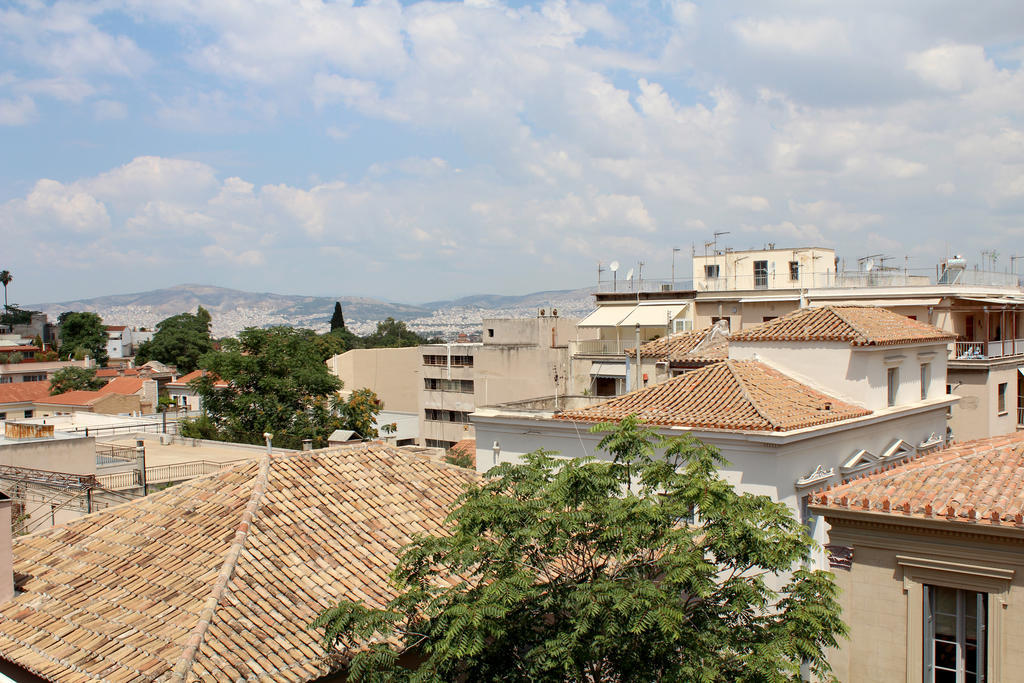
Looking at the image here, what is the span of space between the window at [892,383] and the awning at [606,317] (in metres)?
23.9

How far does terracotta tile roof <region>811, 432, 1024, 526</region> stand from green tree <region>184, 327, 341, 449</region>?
1397 inches

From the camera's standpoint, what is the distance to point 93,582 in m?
12.1

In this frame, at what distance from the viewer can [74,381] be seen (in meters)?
77.1

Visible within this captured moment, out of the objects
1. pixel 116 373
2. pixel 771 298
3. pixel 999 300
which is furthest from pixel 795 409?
pixel 116 373

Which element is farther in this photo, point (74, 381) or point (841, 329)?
point (74, 381)

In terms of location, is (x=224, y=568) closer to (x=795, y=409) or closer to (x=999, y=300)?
(x=795, y=409)

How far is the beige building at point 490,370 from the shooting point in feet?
185

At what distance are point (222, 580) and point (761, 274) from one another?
41.2 metres

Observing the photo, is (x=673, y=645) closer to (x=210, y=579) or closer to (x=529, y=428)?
(x=210, y=579)

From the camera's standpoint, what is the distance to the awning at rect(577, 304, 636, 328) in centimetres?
4734

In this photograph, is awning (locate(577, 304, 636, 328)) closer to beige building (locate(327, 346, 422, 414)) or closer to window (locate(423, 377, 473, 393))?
window (locate(423, 377, 473, 393))

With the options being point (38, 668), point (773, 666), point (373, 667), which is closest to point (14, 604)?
point (38, 668)

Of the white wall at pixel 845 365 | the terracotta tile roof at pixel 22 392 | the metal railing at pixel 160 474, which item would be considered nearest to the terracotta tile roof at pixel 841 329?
the white wall at pixel 845 365

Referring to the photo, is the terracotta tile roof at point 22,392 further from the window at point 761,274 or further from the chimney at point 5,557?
the chimney at point 5,557
